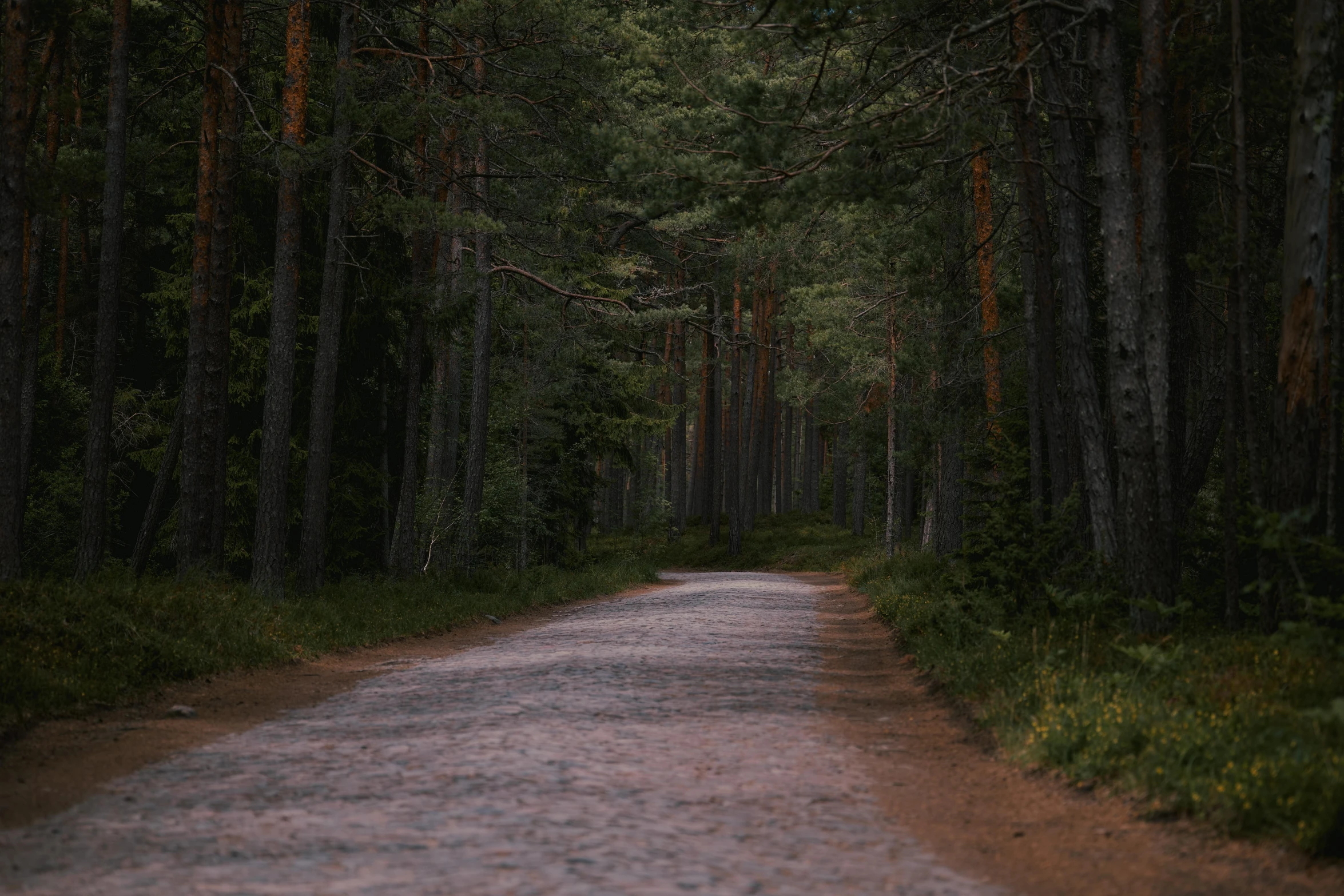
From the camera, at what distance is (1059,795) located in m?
7.19

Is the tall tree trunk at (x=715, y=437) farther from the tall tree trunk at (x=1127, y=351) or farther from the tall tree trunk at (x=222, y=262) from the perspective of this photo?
the tall tree trunk at (x=1127, y=351)

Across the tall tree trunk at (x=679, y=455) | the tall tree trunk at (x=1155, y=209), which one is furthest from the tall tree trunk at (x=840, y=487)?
the tall tree trunk at (x=1155, y=209)

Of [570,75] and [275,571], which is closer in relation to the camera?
[275,571]

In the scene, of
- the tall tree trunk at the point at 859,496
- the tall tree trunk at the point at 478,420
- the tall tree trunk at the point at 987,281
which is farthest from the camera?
the tall tree trunk at the point at 859,496

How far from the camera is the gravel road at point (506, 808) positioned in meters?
5.11

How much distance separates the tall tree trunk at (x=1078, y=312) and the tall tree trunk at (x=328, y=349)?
1016 cm

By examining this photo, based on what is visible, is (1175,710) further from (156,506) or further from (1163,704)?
(156,506)

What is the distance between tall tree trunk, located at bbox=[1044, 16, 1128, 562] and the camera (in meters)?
14.5

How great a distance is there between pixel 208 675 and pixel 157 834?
21.5ft

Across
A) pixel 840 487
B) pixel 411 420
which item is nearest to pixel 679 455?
pixel 840 487

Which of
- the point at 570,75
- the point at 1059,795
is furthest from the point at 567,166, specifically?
the point at 1059,795

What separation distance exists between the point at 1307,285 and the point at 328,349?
13.6 metres

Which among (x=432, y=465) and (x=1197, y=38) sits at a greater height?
(x=1197, y=38)

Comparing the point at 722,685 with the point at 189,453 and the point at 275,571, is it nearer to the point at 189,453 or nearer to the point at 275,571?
the point at 275,571
